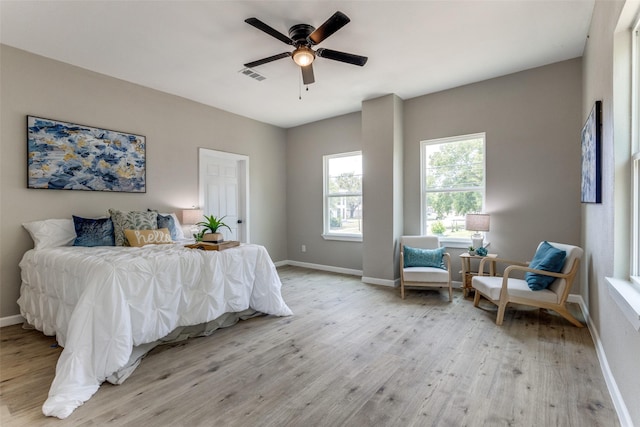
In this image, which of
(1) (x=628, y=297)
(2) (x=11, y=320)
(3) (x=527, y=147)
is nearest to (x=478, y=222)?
(3) (x=527, y=147)

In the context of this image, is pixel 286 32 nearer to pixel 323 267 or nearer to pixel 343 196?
pixel 343 196

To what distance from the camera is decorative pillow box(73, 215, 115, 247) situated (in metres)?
3.26

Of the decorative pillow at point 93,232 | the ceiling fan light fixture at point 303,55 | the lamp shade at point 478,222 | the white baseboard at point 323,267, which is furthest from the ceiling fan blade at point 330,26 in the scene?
the white baseboard at point 323,267

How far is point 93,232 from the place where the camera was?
10.9 feet

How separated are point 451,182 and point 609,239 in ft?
8.60

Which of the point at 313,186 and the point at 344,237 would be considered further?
the point at 313,186

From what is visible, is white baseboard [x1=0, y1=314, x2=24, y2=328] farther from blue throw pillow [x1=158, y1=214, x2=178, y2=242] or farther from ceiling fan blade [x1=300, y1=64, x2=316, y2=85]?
ceiling fan blade [x1=300, y1=64, x2=316, y2=85]

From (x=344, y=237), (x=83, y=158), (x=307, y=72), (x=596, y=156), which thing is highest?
(x=307, y=72)

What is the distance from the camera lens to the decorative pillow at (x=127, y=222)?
135 inches

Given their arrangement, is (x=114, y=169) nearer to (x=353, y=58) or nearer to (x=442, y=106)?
(x=353, y=58)

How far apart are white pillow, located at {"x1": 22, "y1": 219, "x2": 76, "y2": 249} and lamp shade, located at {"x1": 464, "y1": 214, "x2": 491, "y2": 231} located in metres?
4.74

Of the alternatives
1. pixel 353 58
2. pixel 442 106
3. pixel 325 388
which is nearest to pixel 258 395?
pixel 325 388

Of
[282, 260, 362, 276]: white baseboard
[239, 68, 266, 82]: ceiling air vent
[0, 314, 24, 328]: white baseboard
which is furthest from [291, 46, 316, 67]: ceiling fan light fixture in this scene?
[0, 314, 24, 328]: white baseboard

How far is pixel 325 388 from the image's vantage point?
2.05 m
